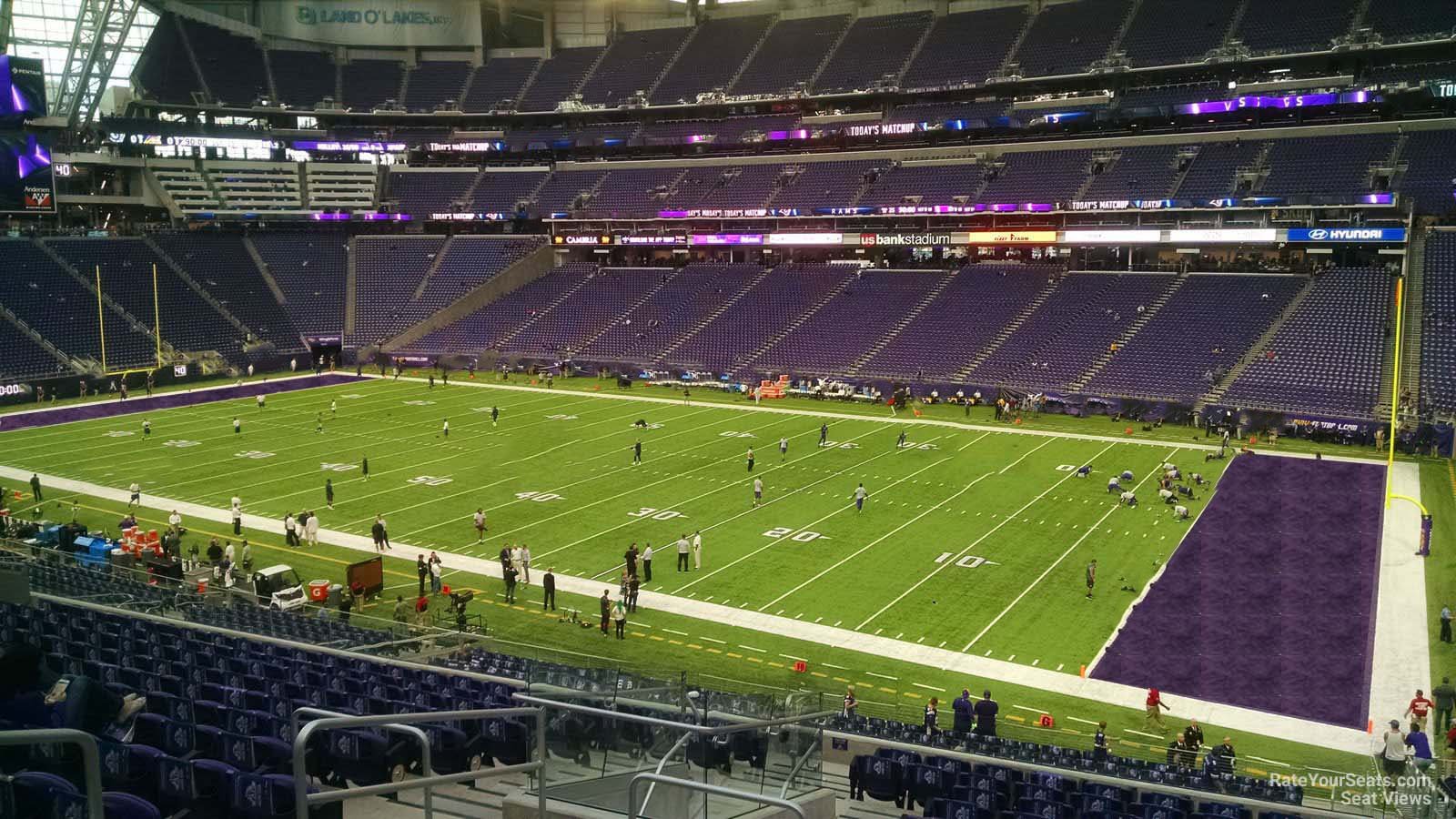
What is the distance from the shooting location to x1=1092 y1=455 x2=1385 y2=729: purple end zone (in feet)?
66.0

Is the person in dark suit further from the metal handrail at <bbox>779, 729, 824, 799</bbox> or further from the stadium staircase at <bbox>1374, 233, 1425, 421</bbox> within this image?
the stadium staircase at <bbox>1374, 233, 1425, 421</bbox>

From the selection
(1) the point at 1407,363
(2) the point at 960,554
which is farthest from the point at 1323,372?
(2) the point at 960,554

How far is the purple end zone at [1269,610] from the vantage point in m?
20.1

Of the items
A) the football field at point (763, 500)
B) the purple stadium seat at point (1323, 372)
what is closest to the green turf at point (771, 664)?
the football field at point (763, 500)

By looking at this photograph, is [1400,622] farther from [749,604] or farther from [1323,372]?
[1323,372]

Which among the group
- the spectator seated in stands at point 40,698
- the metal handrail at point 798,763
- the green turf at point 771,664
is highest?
the spectator seated in stands at point 40,698

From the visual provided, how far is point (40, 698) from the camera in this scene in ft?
24.0

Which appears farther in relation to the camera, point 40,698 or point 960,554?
point 960,554

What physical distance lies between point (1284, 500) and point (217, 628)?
31.4 m

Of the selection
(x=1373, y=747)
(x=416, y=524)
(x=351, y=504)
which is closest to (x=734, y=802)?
(x=1373, y=747)

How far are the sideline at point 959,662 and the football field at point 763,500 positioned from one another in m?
0.47

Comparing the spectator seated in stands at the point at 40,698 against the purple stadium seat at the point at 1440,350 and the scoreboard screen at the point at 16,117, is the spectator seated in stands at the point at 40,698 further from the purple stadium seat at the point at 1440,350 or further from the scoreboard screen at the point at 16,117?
the purple stadium seat at the point at 1440,350

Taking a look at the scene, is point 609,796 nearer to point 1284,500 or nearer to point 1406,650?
point 1406,650

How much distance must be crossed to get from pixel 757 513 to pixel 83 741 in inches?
1128
